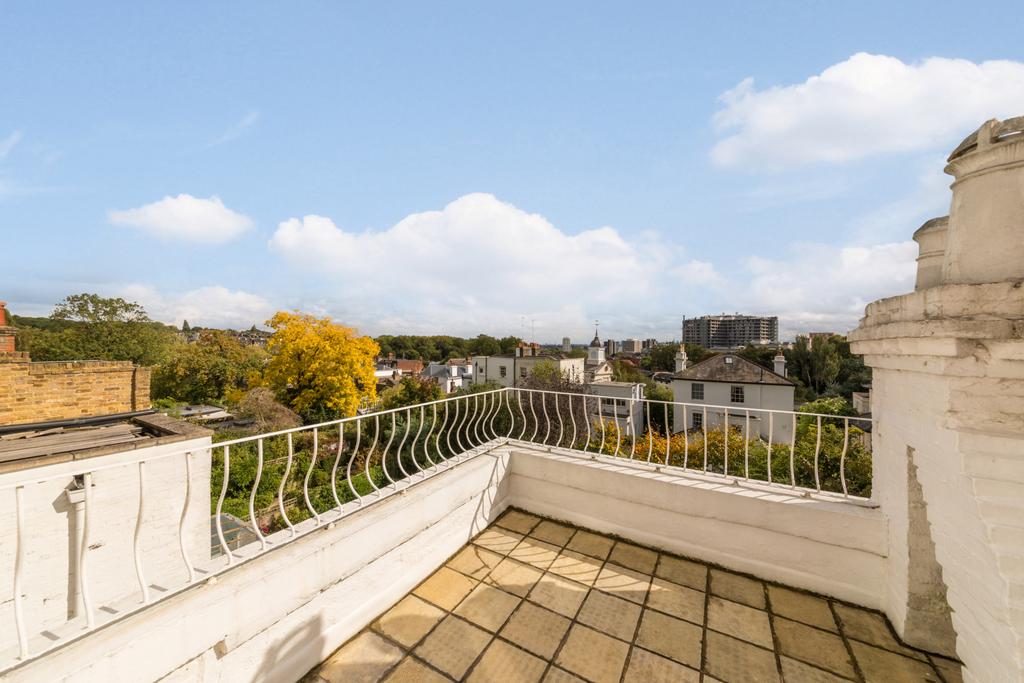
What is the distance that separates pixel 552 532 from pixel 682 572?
1.03 metres

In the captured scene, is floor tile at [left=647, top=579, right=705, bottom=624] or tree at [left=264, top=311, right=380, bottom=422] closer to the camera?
floor tile at [left=647, top=579, right=705, bottom=624]

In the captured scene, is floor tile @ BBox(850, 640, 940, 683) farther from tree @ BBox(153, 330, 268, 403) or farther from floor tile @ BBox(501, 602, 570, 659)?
tree @ BBox(153, 330, 268, 403)

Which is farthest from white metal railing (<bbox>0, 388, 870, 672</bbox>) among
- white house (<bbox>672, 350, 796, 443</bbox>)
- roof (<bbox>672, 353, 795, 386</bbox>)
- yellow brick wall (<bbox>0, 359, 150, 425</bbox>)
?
roof (<bbox>672, 353, 795, 386</bbox>)

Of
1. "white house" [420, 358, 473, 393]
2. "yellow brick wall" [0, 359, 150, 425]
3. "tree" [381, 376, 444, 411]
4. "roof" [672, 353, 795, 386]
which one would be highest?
"yellow brick wall" [0, 359, 150, 425]

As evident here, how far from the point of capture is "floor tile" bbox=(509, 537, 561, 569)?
2.98m

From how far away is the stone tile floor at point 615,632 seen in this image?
6.70ft

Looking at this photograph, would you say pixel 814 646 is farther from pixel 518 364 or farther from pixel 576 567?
pixel 518 364

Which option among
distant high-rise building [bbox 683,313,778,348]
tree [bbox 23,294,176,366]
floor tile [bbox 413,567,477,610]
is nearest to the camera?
floor tile [bbox 413,567,477,610]

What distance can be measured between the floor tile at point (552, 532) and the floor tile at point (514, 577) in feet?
1.30

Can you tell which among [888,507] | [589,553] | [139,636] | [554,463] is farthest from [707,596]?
[139,636]

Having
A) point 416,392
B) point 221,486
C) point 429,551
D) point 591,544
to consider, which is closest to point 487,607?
point 429,551

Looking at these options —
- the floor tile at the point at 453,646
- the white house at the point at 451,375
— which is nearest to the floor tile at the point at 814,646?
the floor tile at the point at 453,646

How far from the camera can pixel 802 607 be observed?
2.52 meters

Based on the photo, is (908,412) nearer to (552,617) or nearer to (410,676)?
(552,617)
